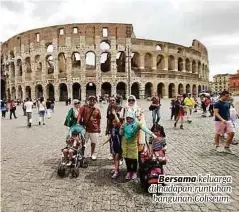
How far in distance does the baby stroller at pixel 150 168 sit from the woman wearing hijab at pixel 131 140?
0.57ft

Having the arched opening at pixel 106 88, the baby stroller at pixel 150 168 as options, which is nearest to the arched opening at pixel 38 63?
the arched opening at pixel 106 88

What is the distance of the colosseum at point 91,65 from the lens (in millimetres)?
42625

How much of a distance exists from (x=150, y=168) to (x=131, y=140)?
670 millimetres

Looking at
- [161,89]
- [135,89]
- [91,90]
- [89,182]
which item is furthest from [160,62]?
[89,182]

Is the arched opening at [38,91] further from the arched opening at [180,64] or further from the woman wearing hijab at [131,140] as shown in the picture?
the woman wearing hijab at [131,140]

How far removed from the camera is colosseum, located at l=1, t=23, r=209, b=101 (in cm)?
4262

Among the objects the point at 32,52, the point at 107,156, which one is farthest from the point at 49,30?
the point at 107,156

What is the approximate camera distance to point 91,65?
45.2 metres

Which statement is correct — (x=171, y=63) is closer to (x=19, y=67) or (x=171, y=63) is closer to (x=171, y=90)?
(x=171, y=90)

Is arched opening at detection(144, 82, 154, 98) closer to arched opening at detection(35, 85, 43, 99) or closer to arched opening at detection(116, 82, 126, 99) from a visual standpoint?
arched opening at detection(116, 82, 126, 99)

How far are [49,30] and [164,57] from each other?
16.9 meters

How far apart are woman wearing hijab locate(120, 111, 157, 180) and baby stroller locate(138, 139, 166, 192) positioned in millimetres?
174

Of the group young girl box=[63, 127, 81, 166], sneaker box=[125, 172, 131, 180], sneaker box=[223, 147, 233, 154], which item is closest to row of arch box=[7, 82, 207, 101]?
sneaker box=[223, 147, 233, 154]

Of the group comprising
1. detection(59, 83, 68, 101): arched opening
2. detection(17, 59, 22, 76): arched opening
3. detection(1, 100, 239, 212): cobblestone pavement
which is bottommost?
detection(1, 100, 239, 212): cobblestone pavement
